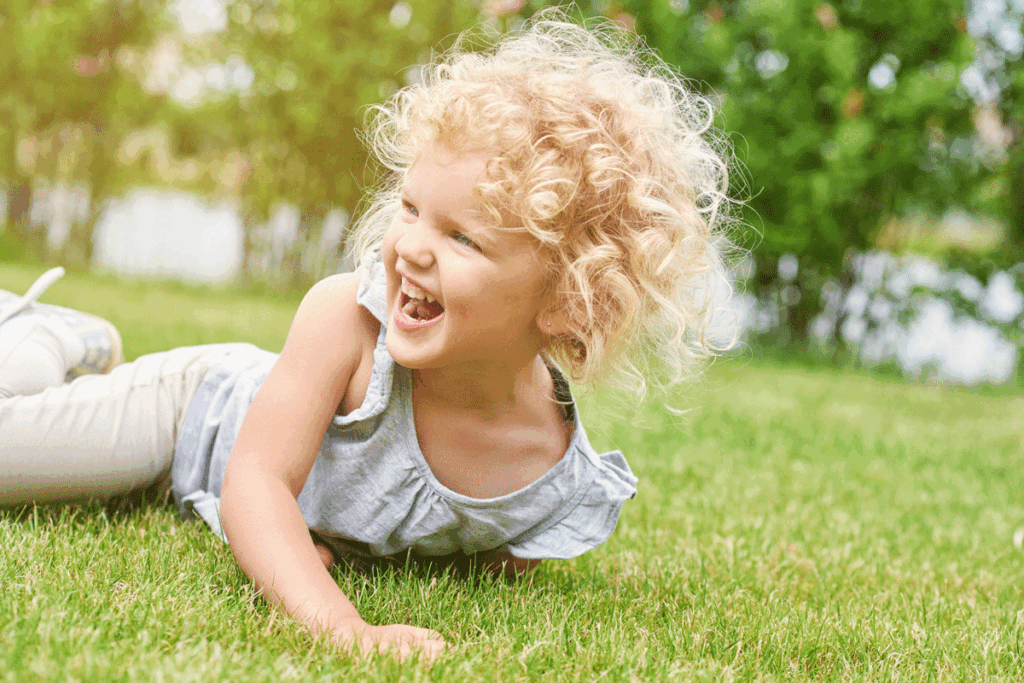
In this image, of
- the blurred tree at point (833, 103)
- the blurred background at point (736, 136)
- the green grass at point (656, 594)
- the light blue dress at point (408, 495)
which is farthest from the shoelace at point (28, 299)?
the blurred tree at point (833, 103)

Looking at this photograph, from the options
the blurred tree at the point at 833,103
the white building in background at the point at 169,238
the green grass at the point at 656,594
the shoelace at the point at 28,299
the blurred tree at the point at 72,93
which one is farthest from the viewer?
the white building in background at the point at 169,238

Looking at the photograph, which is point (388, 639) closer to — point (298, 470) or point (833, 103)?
point (298, 470)

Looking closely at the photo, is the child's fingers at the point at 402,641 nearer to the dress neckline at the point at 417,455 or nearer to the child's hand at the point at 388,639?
the child's hand at the point at 388,639

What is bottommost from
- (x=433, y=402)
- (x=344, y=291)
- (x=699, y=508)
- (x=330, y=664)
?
(x=699, y=508)

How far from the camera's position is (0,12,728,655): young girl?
1.81 m

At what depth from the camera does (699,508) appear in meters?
3.31

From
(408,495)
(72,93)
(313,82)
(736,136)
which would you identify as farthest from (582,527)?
(72,93)

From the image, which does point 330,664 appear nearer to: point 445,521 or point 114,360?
point 445,521

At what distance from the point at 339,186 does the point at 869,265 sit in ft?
16.5

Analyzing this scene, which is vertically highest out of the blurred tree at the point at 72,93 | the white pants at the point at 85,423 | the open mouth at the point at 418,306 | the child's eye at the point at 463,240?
the child's eye at the point at 463,240

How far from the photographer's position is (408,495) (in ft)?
6.89

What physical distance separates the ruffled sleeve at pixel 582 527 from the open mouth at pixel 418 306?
1.98ft

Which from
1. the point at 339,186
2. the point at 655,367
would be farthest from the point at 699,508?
the point at 339,186

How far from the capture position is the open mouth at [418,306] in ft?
6.12
